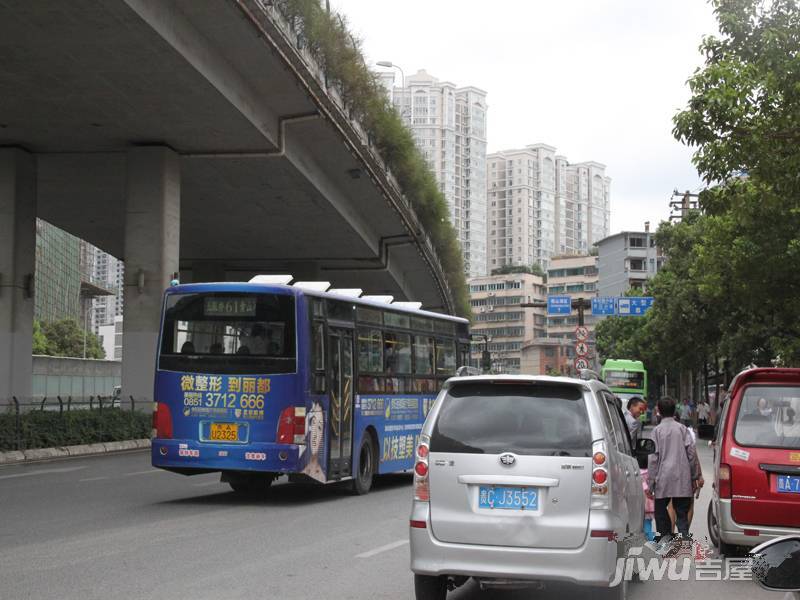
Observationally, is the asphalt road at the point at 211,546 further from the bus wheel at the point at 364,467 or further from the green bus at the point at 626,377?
the green bus at the point at 626,377

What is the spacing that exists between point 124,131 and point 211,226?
13325mm

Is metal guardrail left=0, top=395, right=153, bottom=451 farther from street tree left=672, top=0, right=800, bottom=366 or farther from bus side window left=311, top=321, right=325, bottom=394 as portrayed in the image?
street tree left=672, top=0, right=800, bottom=366

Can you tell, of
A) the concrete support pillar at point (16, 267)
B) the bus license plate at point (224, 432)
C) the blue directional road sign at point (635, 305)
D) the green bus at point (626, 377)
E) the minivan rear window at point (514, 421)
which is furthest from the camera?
the green bus at point (626, 377)

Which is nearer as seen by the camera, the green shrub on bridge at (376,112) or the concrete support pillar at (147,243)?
the green shrub on bridge at (376,112)

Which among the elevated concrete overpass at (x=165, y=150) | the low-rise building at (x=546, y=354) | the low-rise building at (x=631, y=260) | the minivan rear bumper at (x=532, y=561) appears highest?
the low-rise building at (x=631, y=260)

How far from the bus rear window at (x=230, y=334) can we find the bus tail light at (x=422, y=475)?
776cm

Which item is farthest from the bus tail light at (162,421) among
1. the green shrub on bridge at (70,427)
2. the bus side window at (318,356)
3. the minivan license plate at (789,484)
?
the green shrub on bridge at (70,427)

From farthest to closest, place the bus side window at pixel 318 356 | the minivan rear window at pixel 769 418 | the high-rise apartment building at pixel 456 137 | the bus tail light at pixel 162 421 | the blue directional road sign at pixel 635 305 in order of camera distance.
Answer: the high-rise apartment building at pixel 456 137 → the blue directional road sign at pixel 635 305 → the bus side window at pixel 318 356 → the bus tail light at pixel 162 421 → the minivan rear window at pixel 769 418

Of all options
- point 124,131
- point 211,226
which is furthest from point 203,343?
point 211,226

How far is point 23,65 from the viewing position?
22.1 metres

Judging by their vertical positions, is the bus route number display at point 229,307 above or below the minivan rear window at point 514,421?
above

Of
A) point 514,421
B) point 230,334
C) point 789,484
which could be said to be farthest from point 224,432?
point 514,421

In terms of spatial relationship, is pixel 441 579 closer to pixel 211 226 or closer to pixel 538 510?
pixel 538 510

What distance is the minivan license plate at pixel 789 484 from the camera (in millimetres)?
10000
